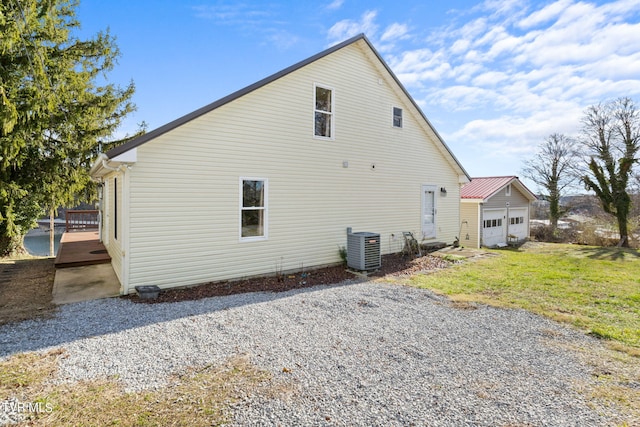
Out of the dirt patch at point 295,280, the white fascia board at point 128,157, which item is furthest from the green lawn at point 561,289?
the white fascia board at point 128,157

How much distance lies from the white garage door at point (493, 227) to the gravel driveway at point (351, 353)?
1426cm

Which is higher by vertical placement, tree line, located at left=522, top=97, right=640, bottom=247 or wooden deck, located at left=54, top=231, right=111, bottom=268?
tree line, located at left=522, top=97, right=640, bottom=247

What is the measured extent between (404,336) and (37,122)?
1121 cm

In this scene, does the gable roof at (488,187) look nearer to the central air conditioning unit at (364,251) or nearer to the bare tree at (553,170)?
the bare tree at (553,170)

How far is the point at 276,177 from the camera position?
26.1 feet

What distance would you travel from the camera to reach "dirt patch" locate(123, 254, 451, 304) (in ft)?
20.9

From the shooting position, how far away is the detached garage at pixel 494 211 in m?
17.8

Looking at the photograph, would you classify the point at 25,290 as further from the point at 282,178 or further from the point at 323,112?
the point at 323,112

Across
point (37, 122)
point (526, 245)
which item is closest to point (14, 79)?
point (37, 122)

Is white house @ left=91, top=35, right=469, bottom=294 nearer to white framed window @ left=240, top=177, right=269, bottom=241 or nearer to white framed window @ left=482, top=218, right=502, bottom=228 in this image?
white framed window @ left=240, top=177, right=269, bottom=241

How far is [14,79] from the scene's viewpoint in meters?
9.24

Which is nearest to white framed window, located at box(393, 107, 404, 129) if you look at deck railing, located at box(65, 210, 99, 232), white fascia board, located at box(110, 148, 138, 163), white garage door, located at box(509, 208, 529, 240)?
white fascia board, located at box(110, 148, 138, 163)

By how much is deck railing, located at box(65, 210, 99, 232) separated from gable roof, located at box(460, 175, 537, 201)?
18.9 meters

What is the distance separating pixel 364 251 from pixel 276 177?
298 cm
